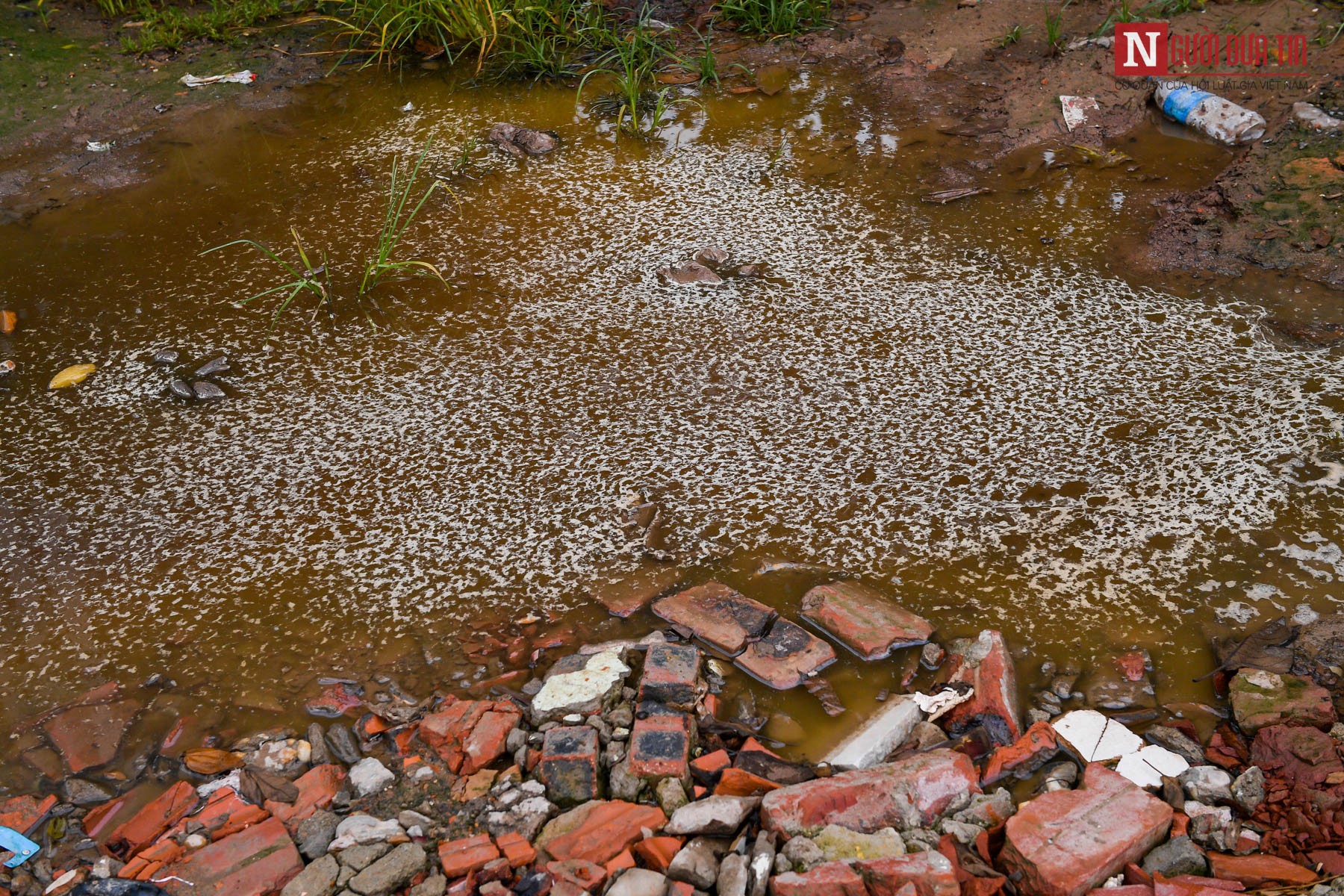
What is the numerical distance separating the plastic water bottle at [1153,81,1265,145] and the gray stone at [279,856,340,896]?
10.3 feet

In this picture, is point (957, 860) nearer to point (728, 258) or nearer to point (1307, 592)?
point (1307, 592)

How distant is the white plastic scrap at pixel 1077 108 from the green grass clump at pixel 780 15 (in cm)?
117

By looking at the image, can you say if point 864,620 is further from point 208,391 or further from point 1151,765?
point 208,391

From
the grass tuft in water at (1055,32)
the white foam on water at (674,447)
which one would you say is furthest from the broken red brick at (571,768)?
the grass tuft in water at (1055,32)

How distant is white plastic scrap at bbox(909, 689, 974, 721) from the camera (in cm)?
142

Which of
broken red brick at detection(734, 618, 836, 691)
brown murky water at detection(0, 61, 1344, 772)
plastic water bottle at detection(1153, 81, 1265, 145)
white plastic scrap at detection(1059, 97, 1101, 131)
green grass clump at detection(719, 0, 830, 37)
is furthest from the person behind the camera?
green grass clump at detection(719, 0, 830, 37)

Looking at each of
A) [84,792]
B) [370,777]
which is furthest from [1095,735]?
[84,792]

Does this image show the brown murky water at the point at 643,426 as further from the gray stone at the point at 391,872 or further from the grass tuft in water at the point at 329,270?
the gray stone at the point at 391,872

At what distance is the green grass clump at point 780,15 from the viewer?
3730mm

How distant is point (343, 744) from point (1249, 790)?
1.32 metres

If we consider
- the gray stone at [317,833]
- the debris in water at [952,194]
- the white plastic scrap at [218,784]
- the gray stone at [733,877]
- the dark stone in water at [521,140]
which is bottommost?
the white plastic scrap at [218,784]

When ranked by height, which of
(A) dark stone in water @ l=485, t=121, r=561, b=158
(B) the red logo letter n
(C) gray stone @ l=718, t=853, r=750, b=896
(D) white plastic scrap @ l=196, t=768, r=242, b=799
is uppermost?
(B) the red logo letter n

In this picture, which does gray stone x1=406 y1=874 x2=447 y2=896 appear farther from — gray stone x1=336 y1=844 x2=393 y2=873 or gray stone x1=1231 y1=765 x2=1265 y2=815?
gray stone x1=1231 y1=765 x2=1265 y2=815

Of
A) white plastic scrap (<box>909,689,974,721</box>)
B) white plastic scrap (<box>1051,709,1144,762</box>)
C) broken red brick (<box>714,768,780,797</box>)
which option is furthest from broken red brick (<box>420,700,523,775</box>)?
white plastic scrap (<box>1051,709,1144,762</box>)
